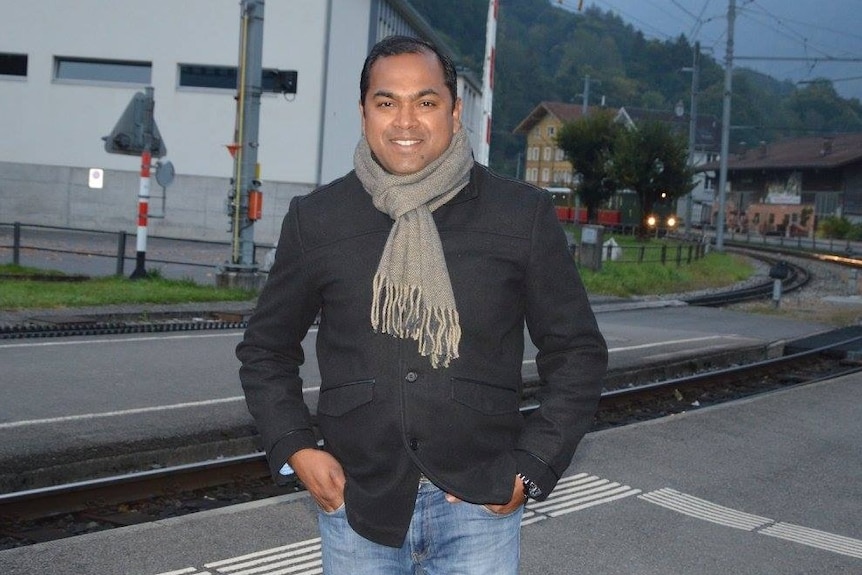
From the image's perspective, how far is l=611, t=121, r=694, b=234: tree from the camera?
186 feet

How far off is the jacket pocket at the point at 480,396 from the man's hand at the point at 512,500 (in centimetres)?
17

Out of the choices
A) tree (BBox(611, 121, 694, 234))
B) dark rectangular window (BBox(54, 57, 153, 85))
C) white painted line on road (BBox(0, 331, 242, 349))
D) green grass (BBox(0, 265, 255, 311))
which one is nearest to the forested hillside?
tree (BBox(611, 121, 694, 234))

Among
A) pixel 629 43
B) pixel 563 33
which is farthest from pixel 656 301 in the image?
pixel 629 43

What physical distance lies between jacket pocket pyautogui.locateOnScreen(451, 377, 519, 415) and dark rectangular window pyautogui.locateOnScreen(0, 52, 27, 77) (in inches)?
1440

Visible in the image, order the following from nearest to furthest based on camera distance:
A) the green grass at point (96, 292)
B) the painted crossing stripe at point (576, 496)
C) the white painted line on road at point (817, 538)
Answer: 1. the white painted line on road at point (817, 538)
2. the painted crossing stripe at point (576, 496)
3. the green grass at point (96, 292)

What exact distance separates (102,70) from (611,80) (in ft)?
364

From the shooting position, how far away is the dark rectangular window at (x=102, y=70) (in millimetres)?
36156

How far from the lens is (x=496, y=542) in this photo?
2834mm

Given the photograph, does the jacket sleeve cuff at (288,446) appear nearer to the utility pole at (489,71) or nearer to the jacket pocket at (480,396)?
the jacket pocket at (480,396)

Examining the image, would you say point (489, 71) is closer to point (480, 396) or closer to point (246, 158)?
point (246, 158)

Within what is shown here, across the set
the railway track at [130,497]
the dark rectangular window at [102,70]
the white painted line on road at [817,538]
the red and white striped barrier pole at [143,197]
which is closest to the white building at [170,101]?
the dark rectangular window at [102,70]

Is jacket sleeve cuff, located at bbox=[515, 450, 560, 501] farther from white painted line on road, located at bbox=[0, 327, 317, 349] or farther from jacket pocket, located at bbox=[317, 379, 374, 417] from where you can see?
white painted line on road, located at bbox=[0, 327, 317, 349]

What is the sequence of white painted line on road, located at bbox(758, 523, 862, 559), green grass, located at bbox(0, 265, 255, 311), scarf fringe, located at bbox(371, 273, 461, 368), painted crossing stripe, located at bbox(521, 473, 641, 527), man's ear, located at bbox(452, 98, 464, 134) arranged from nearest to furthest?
scarf fringe, located at bbox(371, 273, 461, 368) < man's ear, located at bbox(452, 98, 464, 134) < white painted line on road, located at bbox(758, 523, 862, 559) < painted crossing stripe, located at bbox(521, 473, 641, 527) < green grass, located at bbox(0, 265, 255, 311)

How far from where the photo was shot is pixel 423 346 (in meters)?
2.76
